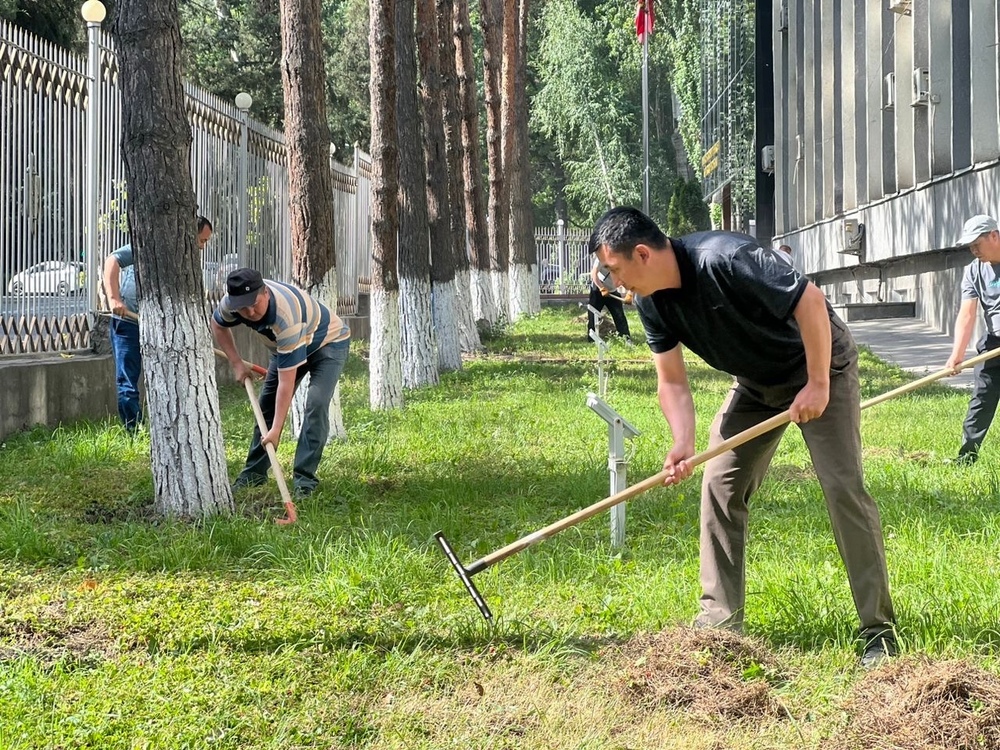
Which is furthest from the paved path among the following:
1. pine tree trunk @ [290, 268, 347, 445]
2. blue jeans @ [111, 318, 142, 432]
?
blue jeans @ [111, 318, 142, 432]

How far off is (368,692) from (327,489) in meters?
3.42

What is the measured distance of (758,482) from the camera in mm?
4676

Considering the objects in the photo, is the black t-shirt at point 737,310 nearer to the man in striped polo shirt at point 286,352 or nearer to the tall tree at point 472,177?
the man in striped polo shirt at point 286,352

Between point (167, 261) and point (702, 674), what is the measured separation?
12.5 ft

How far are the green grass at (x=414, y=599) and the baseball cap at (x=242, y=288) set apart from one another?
1.14 metres

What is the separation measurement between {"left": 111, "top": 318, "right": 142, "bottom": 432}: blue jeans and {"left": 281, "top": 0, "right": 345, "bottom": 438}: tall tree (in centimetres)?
121

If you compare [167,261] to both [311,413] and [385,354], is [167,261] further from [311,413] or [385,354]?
[385,354]

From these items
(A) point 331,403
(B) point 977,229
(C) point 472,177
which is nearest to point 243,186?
(A) point 331,403

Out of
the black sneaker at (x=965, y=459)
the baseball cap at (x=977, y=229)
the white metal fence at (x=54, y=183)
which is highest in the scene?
the white metal fence at (x=54, y=183)

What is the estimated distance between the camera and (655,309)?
175 inches

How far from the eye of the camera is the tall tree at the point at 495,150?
24.5 m

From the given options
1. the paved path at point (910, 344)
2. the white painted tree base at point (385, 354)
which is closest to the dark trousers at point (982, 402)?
the paved path at point (910, 344)

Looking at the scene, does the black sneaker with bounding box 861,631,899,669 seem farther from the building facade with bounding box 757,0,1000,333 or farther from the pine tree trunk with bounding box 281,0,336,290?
the building facade with bounding box 757,0,1000,333

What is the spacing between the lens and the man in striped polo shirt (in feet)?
22.4
